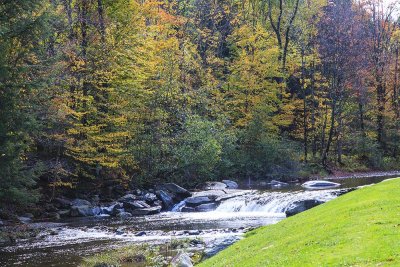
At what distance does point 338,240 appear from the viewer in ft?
35.4

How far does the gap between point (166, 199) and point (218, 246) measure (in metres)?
16.5

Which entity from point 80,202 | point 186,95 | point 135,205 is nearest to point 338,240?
point 135,205

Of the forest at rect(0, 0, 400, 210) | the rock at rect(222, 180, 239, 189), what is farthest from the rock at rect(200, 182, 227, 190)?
the forest at rect(0, 0, 400, 210)

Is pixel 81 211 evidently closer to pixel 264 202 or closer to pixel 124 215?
pixel 124 215

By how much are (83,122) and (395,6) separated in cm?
4764

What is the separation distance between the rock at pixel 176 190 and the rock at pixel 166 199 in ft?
2.20

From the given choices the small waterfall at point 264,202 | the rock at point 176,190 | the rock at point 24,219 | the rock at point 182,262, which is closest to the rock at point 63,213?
the rock at point 24,219

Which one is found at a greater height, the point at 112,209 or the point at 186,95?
the point at 186,95

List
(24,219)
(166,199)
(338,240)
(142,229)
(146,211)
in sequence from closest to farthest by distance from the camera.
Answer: (338,240) → (142,229) → (24,219) → (146,211) → (166,199)

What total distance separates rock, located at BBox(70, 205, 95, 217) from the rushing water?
1646mm

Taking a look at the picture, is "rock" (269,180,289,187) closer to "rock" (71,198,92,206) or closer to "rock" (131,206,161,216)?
"rock" (131,206,161,216)

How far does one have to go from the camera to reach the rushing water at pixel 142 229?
18906 mm

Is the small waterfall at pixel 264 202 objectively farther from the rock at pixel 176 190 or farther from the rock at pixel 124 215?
the rock at pixel 124 215

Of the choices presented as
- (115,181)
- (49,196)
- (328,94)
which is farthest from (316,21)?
(49,196)
